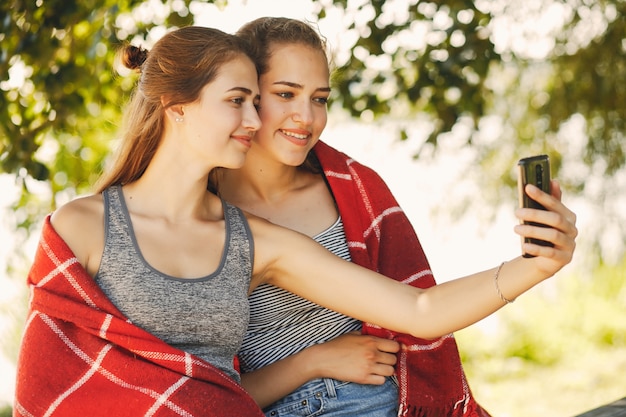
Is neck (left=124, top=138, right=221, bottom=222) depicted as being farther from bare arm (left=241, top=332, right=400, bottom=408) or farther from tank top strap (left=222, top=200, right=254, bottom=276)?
bare arm (left=241, top=332, right=400, bottom=408)

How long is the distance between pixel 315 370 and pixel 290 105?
0.69m

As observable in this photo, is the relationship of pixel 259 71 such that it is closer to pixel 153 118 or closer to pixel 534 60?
pixel 153 118

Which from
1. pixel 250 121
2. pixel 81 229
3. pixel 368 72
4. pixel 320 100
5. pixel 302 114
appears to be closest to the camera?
pixel 81 229

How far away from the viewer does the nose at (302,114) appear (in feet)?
7.48

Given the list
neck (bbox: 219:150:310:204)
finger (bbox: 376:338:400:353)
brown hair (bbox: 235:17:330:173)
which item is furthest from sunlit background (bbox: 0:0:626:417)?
finger (bbox: 376:338:400:353)

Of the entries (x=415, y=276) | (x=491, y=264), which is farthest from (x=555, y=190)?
(x=491, y=264)

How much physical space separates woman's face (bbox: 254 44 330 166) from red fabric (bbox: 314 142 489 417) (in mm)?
167

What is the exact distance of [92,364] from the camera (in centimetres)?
182

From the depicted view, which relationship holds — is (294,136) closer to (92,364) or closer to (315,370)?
(315,370)

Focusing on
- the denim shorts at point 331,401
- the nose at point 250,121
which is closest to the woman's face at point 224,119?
the nose at point 250,121

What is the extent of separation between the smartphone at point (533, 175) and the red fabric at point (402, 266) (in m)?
0.69

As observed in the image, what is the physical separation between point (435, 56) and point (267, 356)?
1.68m

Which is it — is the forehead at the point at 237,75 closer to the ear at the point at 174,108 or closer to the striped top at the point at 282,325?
the ear at the point at 174,108

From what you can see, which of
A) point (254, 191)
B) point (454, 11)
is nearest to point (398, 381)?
point (254, 191)
